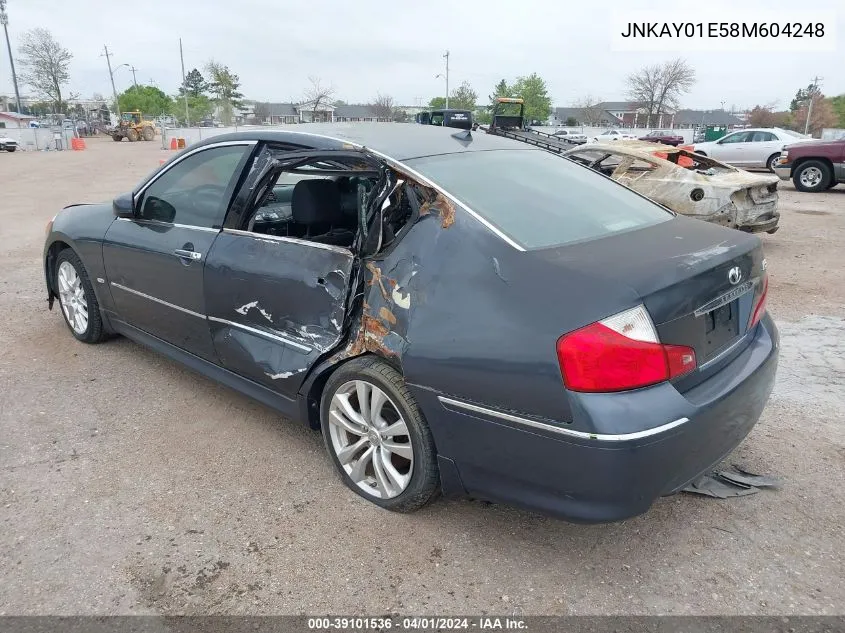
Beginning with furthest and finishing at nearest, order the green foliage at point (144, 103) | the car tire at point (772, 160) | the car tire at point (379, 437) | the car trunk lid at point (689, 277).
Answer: the green foliage at point (144, 103) < the car tire at point (772, 160) < the car tire at point (379, 437) < the car trunk lid at point (689, 277)

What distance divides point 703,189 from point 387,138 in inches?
230

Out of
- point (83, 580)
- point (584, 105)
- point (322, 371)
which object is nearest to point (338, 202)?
point (322, 371)

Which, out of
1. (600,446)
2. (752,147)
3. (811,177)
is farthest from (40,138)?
(600,446)

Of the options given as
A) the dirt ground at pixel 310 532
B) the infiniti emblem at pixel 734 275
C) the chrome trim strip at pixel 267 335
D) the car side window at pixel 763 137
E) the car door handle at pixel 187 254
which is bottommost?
the dirt ground at pixel 310 532

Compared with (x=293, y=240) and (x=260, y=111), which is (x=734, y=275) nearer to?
(x=293, y=240)

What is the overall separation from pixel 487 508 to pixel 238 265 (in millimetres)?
1682

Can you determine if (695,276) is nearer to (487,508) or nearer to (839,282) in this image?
(487,508)

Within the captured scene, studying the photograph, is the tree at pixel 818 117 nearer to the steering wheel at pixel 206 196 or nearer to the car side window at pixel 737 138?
the car side window at pixel 737 138

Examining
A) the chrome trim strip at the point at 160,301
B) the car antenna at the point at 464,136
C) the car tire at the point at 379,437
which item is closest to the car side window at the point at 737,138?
the car antenna at the point at 464,136

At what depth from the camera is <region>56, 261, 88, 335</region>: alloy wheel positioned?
4.59m

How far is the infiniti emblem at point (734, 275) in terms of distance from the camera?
2404 mm

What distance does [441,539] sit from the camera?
2594mm

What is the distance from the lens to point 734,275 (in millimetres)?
2428

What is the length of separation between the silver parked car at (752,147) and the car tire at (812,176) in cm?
360
